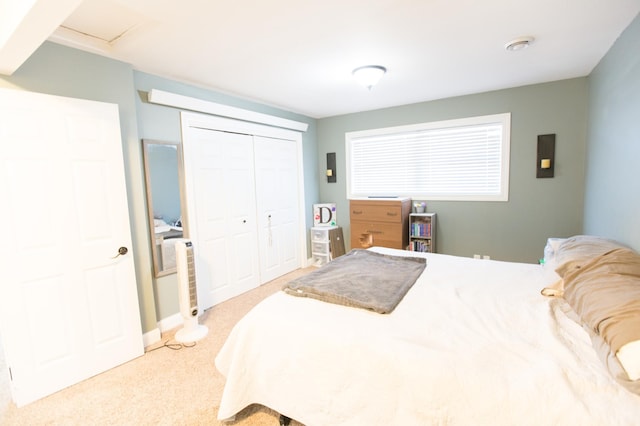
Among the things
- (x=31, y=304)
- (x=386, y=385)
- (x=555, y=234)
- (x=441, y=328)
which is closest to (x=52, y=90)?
(x=31, y=304)

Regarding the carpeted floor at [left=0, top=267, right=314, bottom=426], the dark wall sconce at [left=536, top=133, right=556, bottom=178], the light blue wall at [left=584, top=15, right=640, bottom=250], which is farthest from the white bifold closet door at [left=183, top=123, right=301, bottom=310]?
the light blue wall at [left=584, top=15, right=640, bottom=250]

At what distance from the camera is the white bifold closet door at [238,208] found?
3164 millimetres

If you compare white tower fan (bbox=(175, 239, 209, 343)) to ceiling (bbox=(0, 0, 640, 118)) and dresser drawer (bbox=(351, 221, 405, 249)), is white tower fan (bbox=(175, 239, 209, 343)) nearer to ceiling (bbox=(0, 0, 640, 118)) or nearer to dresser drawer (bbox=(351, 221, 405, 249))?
ceiling (bbox=(0, 0, 640, 118))

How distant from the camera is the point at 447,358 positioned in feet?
4.03

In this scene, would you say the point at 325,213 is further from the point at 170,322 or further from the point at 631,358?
the point at 631,358

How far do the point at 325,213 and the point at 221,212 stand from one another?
6.40 feet

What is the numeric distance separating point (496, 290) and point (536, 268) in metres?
0.74

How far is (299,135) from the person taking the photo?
4.51 metres

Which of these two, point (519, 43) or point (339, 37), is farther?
point (519, 43)

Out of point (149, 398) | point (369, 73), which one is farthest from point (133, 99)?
point (149, 398)

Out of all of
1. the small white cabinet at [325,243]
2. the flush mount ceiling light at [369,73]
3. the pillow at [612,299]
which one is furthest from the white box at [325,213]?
the pillow at [612,299]

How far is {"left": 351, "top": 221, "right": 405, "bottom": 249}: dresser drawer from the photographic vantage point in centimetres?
389

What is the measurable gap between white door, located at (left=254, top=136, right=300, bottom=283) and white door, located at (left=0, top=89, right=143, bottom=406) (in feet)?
5.80

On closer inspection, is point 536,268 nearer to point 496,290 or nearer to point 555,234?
point 496,290
